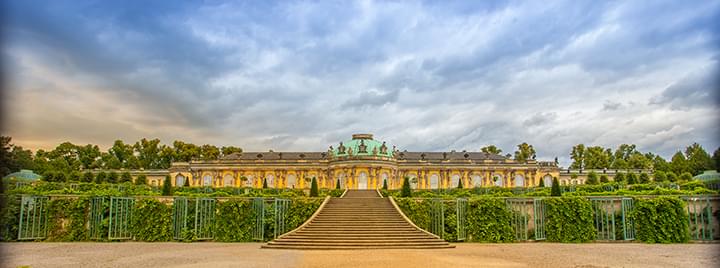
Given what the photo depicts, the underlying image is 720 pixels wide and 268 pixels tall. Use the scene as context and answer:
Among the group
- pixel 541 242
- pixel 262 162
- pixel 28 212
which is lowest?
pixel 541 242

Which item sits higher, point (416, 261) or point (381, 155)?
point (381, 155)

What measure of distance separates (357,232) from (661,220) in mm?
13016

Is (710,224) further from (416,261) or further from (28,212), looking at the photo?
(28,212)

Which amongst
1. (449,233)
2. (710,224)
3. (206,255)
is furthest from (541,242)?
(206,255)

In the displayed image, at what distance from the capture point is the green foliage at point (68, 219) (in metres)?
23.3

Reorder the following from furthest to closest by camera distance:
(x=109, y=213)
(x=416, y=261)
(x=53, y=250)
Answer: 1. (x=109, y=213)
2. (x=53, y=250)
3. (x=416, y=261)

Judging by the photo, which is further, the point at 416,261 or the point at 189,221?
the point at 189,221

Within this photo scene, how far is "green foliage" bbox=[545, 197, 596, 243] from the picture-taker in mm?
22844

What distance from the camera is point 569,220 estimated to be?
906 inches

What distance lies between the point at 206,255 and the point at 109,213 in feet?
28.7

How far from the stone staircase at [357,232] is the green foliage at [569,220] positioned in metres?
5.74

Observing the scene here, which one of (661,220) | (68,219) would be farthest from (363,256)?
(68,219)

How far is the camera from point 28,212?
74.7 feet

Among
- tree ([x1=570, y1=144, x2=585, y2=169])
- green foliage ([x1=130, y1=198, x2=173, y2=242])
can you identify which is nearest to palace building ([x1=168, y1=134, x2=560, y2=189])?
tree ([x1=570, y1=144, x2=585, y2=169])
